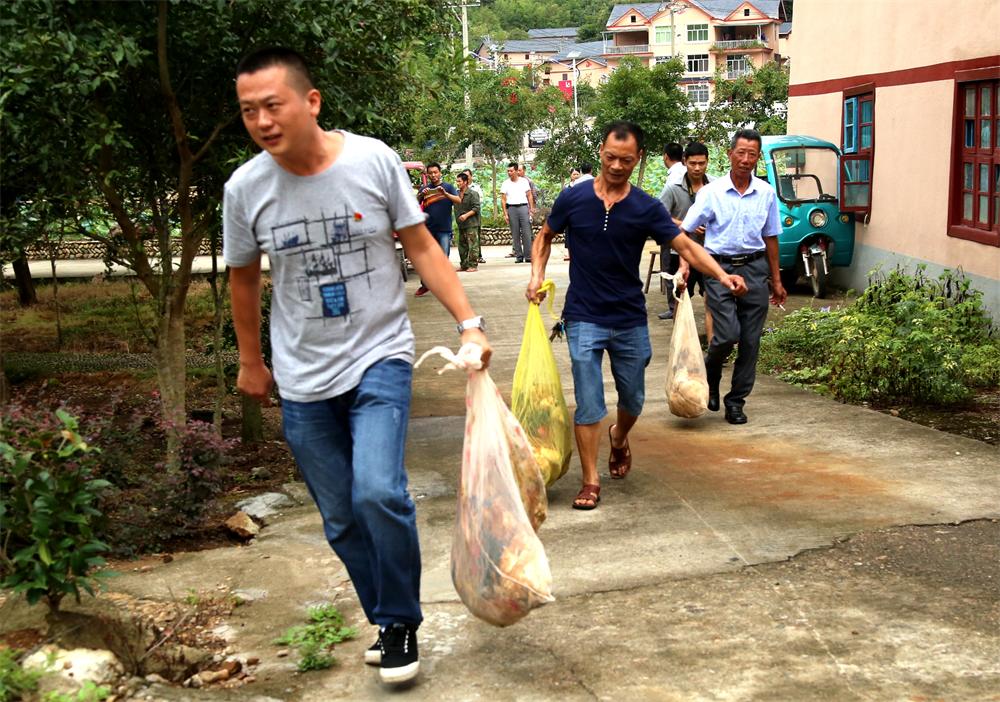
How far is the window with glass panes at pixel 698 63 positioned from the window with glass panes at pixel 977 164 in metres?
82.2

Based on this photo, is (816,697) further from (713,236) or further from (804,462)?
(713,236)

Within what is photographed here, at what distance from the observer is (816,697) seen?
3.89 metres

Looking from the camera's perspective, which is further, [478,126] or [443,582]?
[478,126]

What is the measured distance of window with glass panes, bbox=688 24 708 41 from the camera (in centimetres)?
9250

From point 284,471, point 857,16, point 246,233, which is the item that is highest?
point 857,16

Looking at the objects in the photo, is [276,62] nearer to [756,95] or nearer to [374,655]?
[374,655]

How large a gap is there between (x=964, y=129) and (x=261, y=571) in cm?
990

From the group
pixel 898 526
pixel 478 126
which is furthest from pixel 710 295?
pixel 478 126

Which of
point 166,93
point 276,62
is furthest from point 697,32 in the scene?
point 276,62

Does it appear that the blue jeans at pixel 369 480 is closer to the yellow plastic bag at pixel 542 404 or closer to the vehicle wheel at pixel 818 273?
the yellow plastic bag at pixel 542 404

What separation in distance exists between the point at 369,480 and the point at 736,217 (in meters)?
4.70

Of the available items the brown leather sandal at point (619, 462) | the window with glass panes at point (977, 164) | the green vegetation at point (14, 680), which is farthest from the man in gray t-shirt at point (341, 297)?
the window with glass panes at point (977, 164)

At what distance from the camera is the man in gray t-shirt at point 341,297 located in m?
3.86

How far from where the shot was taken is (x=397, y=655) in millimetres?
4023
